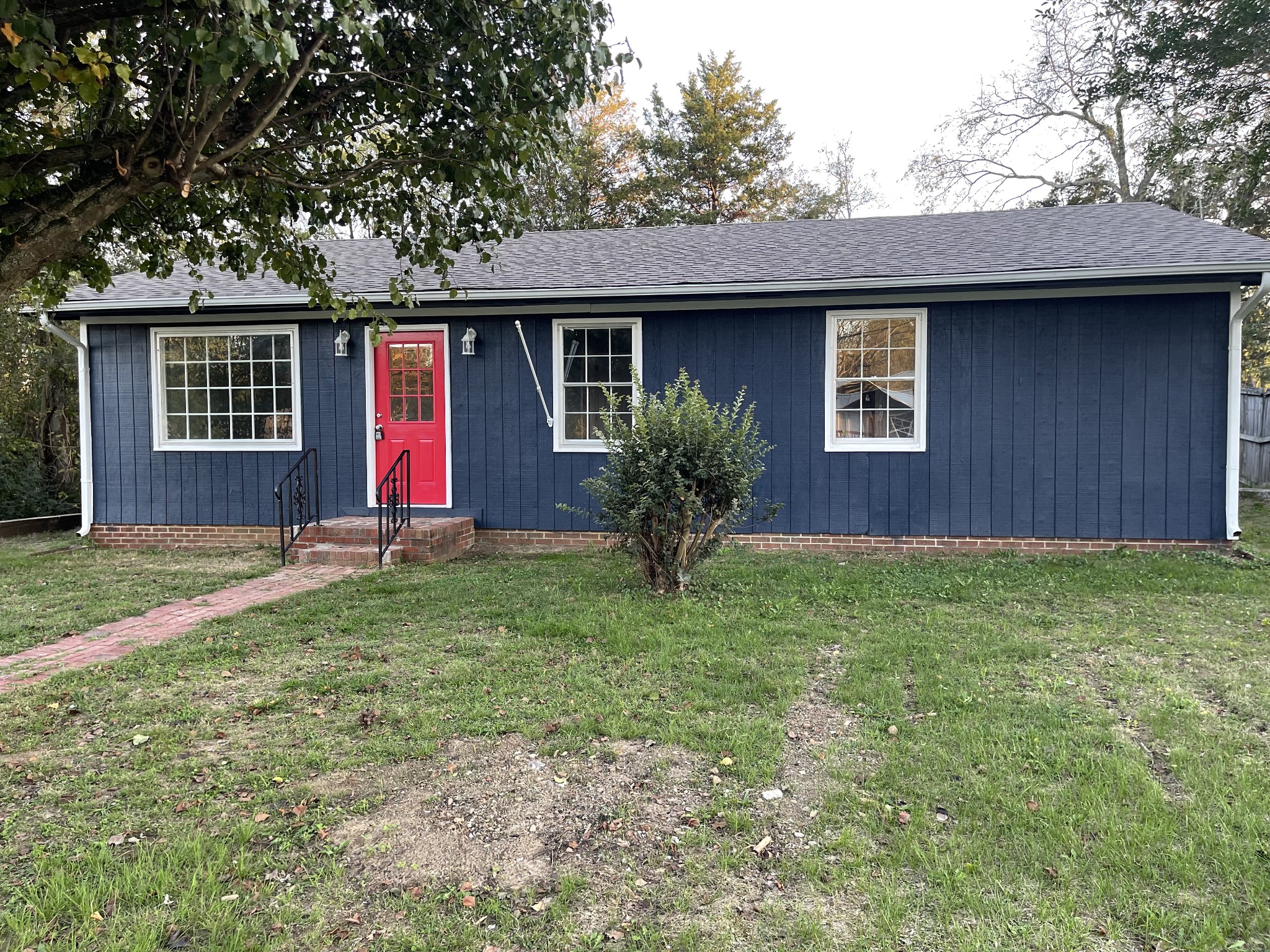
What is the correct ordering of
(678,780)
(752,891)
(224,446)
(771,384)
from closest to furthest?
(752,891), (678,780), (771,384), (224,446)

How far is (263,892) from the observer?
2.16m

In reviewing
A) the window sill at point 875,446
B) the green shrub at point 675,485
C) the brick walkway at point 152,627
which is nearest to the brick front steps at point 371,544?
the brick walkway at point 152,627

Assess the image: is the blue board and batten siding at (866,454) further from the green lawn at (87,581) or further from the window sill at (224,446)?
the green lawn at (87,581)

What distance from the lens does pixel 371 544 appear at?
7379 mm

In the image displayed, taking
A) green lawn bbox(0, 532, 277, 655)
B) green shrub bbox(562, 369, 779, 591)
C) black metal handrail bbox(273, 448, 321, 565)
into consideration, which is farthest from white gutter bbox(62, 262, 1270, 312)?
green lawn bbox(0, 532, 277, 655)

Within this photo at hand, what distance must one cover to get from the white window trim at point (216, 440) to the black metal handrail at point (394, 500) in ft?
3.90

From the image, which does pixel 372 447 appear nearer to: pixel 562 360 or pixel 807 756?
pixel 562 360

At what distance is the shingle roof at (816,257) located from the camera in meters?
6.96

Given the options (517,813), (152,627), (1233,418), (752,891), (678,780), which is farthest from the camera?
(1233,418)

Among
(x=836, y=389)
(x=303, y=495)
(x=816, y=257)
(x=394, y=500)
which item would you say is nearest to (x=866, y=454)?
(x=836, y=389)

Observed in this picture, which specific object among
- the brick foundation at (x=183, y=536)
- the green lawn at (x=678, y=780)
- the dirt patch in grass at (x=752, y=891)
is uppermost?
the brick foundation at (x=183, y=536)

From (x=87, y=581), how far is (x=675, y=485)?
16.9 feet

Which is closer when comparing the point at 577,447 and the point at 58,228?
the point at 58,228

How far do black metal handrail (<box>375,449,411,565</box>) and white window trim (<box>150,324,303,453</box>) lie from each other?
1.19 metres
